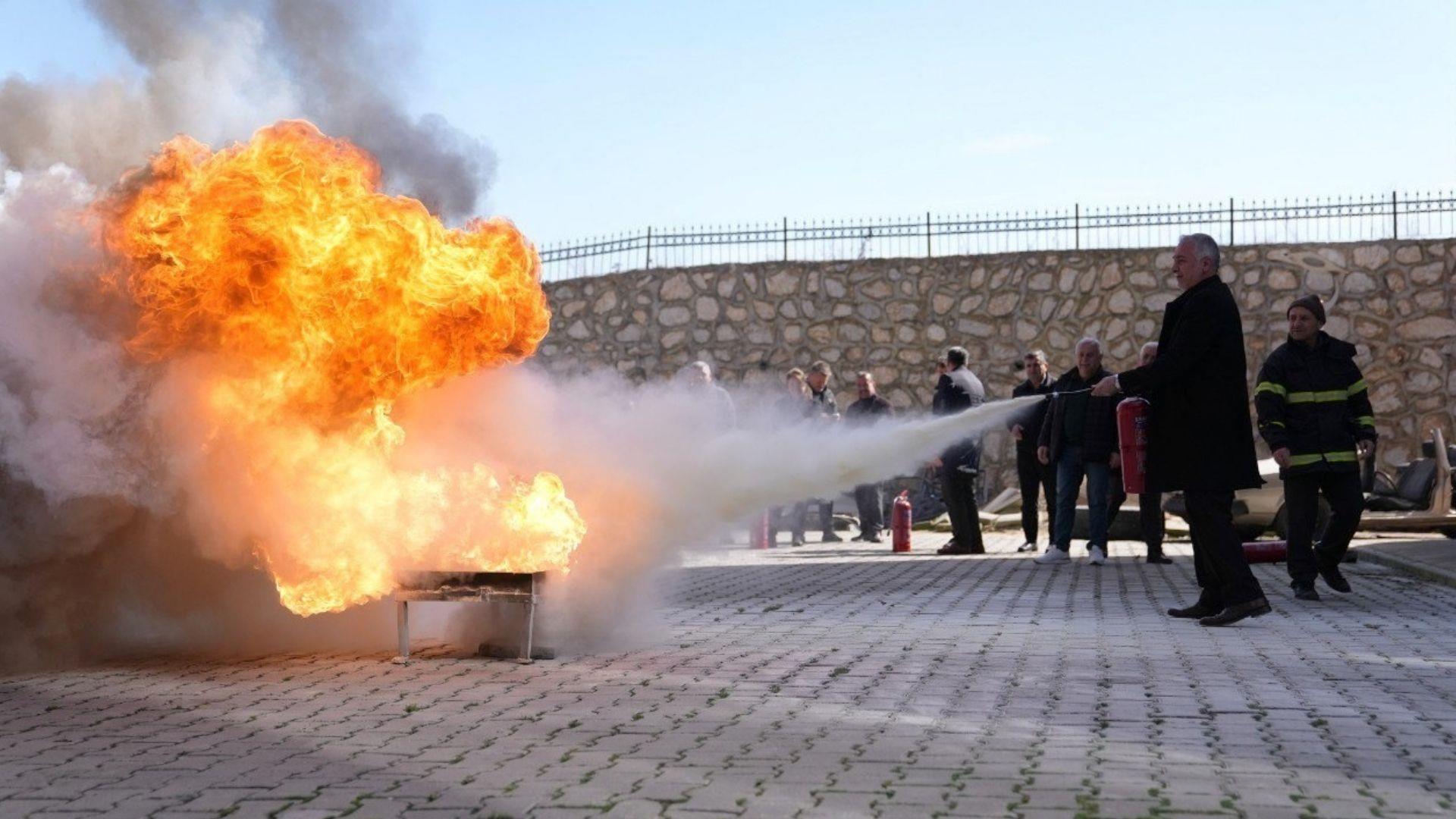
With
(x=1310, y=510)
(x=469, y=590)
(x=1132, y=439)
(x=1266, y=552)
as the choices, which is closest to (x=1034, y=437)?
(x=1266, y=552)

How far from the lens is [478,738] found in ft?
21.9

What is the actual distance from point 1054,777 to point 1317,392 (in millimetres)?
7408

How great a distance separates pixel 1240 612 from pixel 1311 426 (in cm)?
230

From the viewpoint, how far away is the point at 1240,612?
10.6 m

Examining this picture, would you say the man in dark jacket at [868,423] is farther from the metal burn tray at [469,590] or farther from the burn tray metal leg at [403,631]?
the burn tray metal leg at [403,631]

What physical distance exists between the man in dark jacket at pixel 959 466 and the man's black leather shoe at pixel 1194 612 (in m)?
7.07

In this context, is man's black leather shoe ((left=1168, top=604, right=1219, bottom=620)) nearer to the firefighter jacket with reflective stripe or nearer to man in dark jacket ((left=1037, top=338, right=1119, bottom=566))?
the firefighter jacket with reflective stripe

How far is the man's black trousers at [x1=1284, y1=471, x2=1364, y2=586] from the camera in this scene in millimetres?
12352

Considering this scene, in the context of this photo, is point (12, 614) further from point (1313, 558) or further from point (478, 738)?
point (1313, 558)

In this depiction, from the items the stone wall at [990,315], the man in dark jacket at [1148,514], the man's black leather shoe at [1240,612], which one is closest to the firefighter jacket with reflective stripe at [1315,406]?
the man's black leather shoe at [1240,612]

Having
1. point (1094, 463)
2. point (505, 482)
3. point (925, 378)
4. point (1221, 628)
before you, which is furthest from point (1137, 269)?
point (505, 482)

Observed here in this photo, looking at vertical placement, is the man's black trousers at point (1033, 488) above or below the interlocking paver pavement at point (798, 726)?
above

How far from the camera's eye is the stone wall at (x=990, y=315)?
88.3ft

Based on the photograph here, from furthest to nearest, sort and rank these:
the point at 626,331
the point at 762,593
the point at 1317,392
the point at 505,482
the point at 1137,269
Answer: the point at 626,331, the point at 1137,269, the point at 762,593, the point at 1317,392, the point at 505,482
